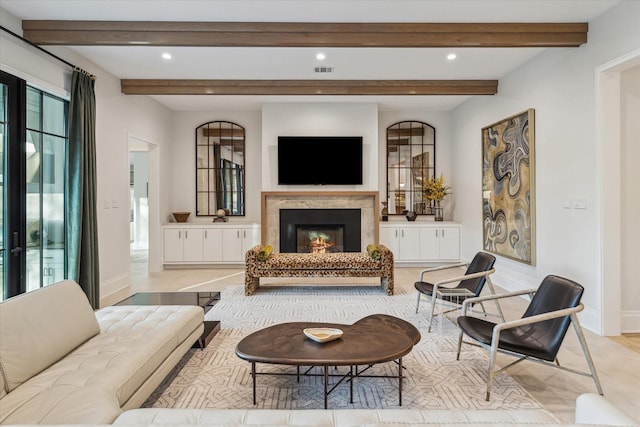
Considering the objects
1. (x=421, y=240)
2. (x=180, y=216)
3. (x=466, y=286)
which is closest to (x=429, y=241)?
(x=421, y=240)

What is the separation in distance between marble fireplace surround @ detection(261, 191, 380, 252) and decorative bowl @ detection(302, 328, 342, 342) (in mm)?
4371

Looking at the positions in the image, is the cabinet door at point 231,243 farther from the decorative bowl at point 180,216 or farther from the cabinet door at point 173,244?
the decorative bowl at point 180,216

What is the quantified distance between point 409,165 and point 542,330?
5202 mm

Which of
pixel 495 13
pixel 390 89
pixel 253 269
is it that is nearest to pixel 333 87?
pixel 390 89

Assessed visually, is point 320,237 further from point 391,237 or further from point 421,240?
point 421,240

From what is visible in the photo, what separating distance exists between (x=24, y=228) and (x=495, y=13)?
16.4ft

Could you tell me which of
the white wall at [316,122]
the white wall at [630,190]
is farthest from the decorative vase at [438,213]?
the white wall at [630,190]

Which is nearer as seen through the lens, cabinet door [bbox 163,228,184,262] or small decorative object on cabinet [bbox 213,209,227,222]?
cabinet door [bbox 163,228,184,262]

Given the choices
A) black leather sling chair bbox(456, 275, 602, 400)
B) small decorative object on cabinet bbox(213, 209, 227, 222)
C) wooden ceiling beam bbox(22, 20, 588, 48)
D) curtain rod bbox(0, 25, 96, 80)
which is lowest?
black leather sling chair bbox(456, 275, 602, 400)

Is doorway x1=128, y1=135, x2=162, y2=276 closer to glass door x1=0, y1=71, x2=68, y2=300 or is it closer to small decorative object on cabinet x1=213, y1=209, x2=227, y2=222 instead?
small decorative object on cabinet x1=213, y1=209, x2=227, y2=222

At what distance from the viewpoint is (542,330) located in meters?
2.57

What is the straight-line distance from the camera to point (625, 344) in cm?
322

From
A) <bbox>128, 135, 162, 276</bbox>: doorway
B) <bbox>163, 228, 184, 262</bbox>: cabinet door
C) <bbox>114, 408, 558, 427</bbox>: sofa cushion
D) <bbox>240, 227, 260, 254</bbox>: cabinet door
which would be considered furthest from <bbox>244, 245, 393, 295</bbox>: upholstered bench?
<bbox>114, 408, 558, 427</bbox>: sofa cushion

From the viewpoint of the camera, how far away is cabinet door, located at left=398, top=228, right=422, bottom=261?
6.83 m
